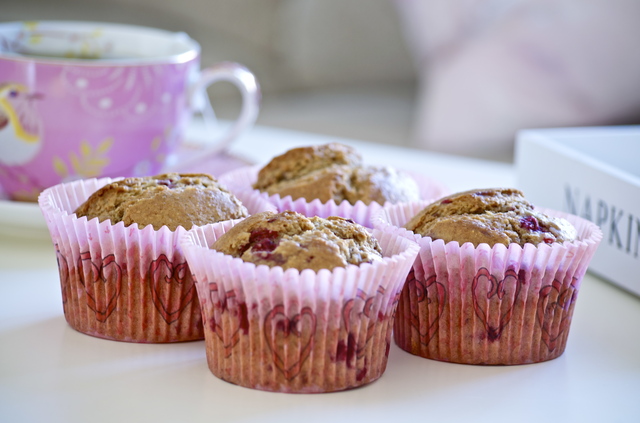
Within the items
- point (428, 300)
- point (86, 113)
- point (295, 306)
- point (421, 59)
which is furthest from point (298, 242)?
point (421, 59)

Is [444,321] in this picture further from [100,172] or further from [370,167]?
[100,172]

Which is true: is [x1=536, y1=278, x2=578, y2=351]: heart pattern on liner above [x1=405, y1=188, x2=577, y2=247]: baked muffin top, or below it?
below

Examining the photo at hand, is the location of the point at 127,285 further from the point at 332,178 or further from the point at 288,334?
the point at 332,178

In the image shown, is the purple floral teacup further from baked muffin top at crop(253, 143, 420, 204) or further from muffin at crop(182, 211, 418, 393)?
muffin at crop(182, 211, 418, 393)

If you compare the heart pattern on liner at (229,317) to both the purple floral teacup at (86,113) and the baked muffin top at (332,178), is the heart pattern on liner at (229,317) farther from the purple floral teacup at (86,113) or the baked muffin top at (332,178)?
the purple floral teacup at (86,113)

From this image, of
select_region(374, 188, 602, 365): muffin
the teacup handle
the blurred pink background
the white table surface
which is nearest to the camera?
the white table surface

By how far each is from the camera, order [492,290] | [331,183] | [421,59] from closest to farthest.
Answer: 1. [492,290]
2. [331,183]
3. [421,59]

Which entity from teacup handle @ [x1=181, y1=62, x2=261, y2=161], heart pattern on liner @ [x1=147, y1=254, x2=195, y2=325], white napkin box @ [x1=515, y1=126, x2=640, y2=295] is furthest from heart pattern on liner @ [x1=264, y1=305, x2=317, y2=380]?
teacup handle @ [x1=181, y1=62, x2=261, y2=161]

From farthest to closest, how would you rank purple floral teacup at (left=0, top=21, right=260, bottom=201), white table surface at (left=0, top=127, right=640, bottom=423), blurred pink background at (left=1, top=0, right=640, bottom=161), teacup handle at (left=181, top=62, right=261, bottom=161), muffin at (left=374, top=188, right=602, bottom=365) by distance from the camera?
blurred pink background at (left=1, top=0, right=640, bottom=161) < teacup handle at (left=181, top=62, right=261, bottom=161) < purple floral teacup at (left=0, top=21, right=260, bottom=201) < muffin at (left=374, top=188, right=602, bottom=365) < white table surface at (left=0, top=127, right=640, bottom=423)
